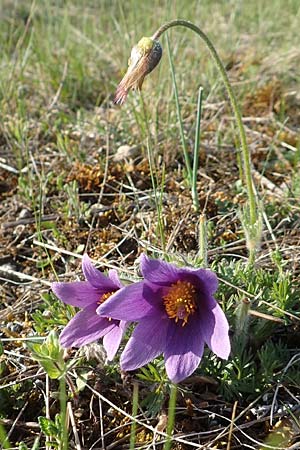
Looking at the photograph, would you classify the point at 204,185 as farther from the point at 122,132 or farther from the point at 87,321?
the point at 87,321

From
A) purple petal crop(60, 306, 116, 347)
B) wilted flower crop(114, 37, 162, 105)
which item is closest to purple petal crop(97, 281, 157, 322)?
purple petal crop(60, 306, 116, 347)

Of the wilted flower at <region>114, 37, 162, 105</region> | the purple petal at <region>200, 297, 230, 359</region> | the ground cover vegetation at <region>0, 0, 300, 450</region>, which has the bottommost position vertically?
the ground cover vegetation at <region>0, 0, 300, 450</region>

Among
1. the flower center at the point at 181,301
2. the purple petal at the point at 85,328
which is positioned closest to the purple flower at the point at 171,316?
the flower center at the point at 181,301

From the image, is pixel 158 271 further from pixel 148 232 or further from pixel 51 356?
pixel 148 232

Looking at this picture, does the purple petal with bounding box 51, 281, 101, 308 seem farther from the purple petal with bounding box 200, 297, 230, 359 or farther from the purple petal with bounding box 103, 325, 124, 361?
the purple petal with bounding box 200, 297, 230, 359

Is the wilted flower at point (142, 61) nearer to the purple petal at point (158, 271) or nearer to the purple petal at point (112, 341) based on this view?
the purple petal at point (158, 271)
